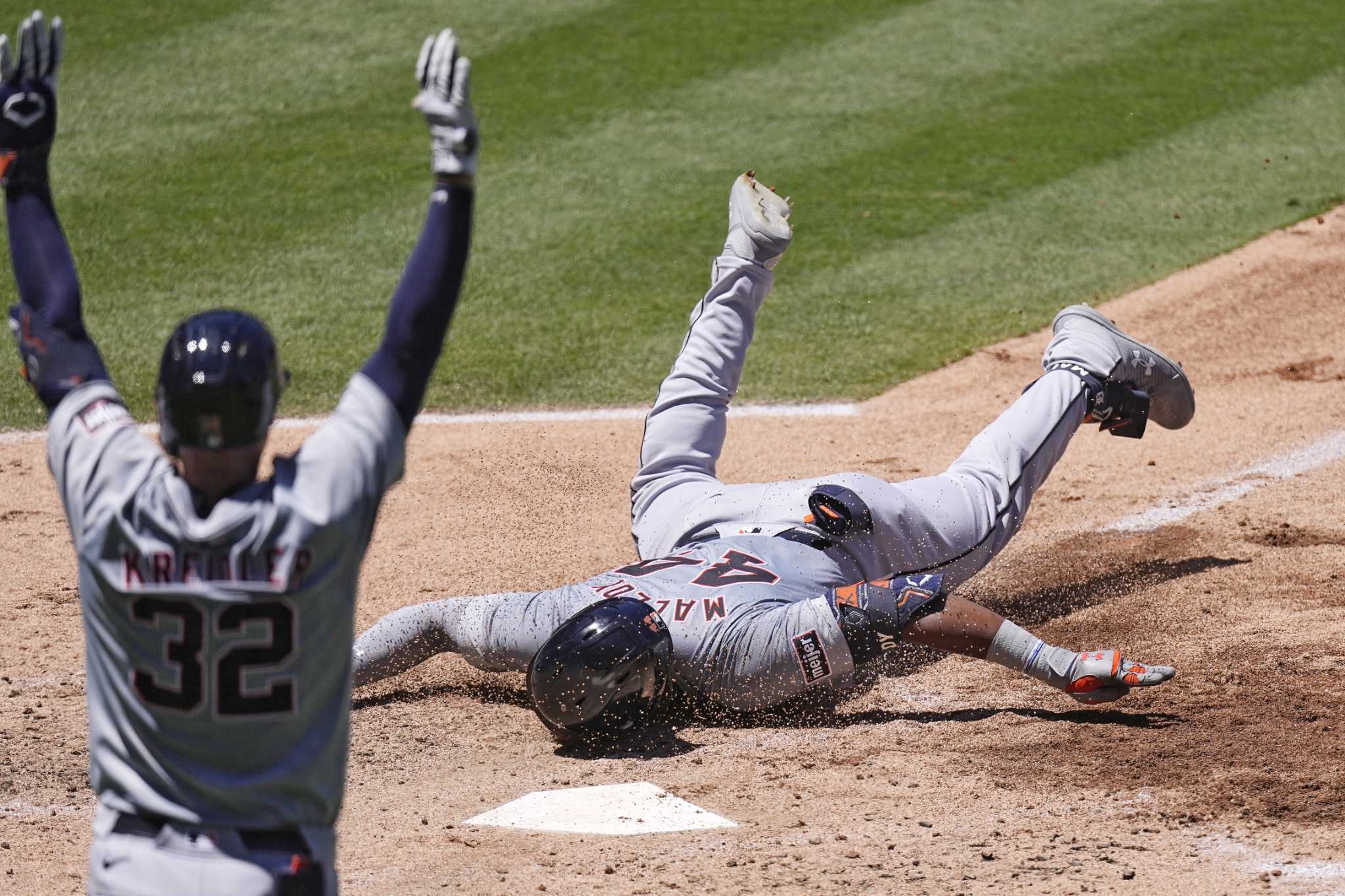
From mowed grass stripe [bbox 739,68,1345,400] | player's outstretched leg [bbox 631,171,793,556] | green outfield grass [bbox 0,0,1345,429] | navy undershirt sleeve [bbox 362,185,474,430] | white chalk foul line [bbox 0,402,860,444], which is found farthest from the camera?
green outfield grass [bbox 0,0,1345,429]

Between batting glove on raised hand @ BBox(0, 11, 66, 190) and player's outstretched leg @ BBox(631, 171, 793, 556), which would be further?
player's outstretched leg @ BBox(631, 171, 793, 556)

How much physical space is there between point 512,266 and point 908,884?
17.9 ft

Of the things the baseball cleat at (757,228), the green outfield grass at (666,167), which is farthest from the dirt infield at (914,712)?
the baseball cleat at (757,228)

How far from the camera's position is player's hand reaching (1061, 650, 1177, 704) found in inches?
153

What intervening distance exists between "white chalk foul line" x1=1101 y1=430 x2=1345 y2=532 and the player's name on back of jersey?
399 cm

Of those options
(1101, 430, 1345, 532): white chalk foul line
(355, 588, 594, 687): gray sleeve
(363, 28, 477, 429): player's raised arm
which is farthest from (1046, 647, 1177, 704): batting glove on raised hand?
(363, 28, 477, 429): player's raised arm

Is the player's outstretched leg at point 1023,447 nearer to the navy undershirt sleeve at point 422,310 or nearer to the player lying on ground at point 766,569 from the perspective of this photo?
the player lying on ground at point 766,569

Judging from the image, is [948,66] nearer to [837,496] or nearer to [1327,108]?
[1327,108]

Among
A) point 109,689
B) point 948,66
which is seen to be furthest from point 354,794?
point 948,66

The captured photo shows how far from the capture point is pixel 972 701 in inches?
165

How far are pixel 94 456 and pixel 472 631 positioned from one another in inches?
86.6

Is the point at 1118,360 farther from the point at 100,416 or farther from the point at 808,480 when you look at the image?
the point at 100,416

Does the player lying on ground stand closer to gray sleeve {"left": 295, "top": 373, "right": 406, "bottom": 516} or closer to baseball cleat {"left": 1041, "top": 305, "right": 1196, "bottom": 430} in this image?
baseball cleat {"left": 1041, "top": 305, "right": 1196, "bottom": 430}

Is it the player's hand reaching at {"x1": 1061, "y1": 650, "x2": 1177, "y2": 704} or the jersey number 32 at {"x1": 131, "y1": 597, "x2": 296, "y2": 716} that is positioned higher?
the jersey number 32 at {"x1": 131, "y1": 597, "x2": 296, "y2": 716}
